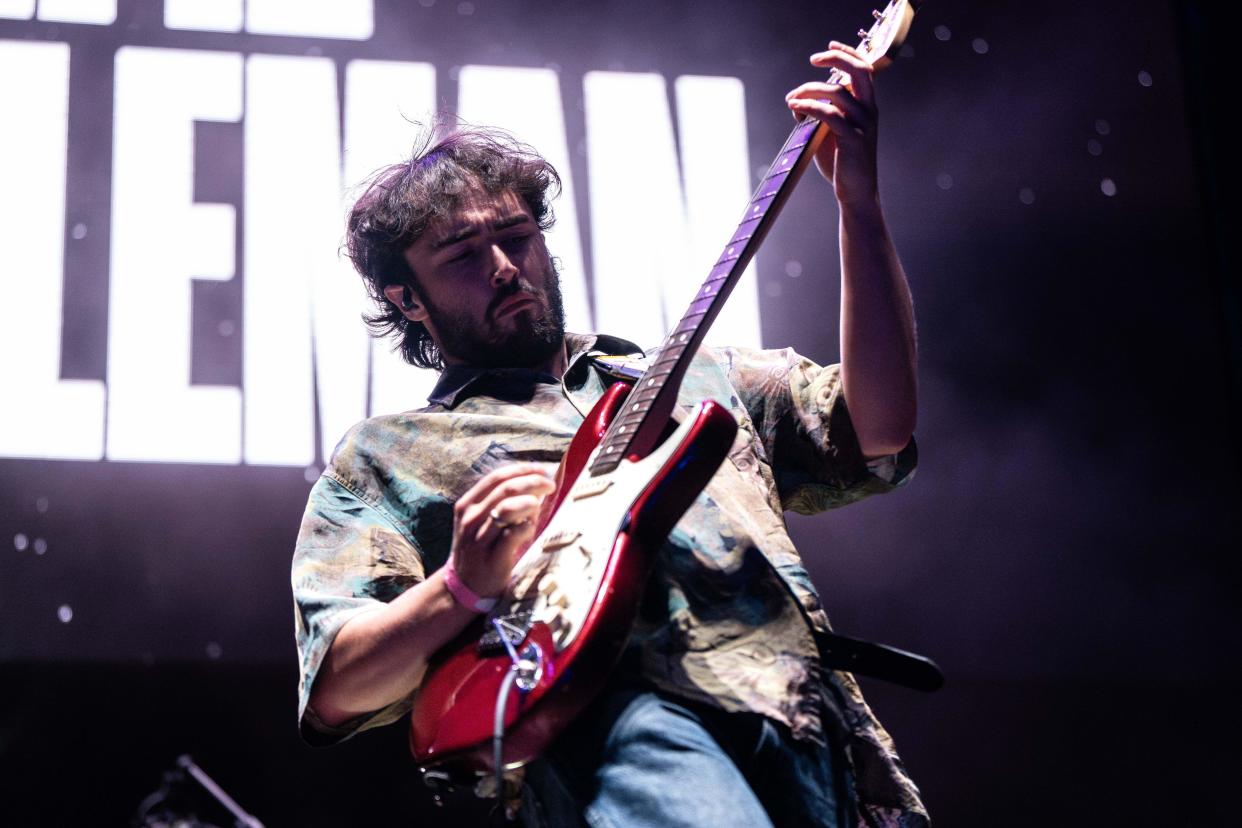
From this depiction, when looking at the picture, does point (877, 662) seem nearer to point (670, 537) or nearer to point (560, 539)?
point (670, 537)

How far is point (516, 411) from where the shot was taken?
1742 mm

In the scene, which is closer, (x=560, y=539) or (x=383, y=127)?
(x=560, y=539)

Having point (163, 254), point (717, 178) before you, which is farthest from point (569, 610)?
point (717, 178)

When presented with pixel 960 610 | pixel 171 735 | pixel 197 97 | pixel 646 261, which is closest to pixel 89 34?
pixel 197 97

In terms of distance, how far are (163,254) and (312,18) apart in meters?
0.79

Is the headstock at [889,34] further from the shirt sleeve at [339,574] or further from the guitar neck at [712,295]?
the shirt sleeve at [339,574]

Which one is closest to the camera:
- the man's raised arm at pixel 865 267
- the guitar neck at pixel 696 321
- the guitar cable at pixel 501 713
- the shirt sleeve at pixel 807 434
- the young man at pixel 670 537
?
the guitar cable at pixel 501 713

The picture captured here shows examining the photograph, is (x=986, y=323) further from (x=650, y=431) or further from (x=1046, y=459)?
(x=650, y=431)

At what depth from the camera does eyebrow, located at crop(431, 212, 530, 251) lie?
191 cm

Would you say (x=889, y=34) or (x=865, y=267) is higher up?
(x=889, y=34)

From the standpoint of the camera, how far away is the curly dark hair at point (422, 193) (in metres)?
1.99

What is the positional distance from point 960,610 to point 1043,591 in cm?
24

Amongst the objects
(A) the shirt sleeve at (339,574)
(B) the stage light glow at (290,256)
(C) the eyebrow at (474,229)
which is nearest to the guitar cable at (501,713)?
(A) the shirt sleeve at (339,574)

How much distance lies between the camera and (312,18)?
3.49m
